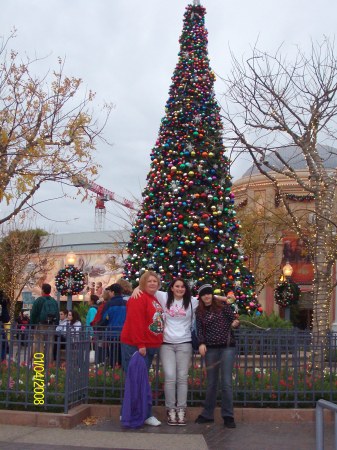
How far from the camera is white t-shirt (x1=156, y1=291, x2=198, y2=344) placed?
7.77 meters

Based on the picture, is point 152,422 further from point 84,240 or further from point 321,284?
point 84,240

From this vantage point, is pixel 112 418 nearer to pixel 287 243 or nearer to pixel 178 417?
pixel 178 417

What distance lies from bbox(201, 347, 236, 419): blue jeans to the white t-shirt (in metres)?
0.37

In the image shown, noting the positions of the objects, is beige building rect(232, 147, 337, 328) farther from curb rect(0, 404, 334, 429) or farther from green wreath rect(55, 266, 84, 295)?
curb rect(0, 404, 334, 429)

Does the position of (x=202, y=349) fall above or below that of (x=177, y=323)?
below

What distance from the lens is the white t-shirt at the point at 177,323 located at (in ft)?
25.5

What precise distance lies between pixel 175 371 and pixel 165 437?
0.96m

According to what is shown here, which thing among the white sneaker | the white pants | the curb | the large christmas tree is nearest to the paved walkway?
the white sneaker

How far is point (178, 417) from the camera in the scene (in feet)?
25.3

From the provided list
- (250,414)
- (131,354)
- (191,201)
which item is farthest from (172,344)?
(191,201)

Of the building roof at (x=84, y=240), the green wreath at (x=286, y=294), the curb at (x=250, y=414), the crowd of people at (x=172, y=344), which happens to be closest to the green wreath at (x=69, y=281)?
the green wreath at (x=286, y=294)

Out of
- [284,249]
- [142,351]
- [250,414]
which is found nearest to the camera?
[142,351]

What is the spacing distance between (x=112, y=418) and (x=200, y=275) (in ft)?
20.5

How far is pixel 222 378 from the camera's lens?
25.3 feet
